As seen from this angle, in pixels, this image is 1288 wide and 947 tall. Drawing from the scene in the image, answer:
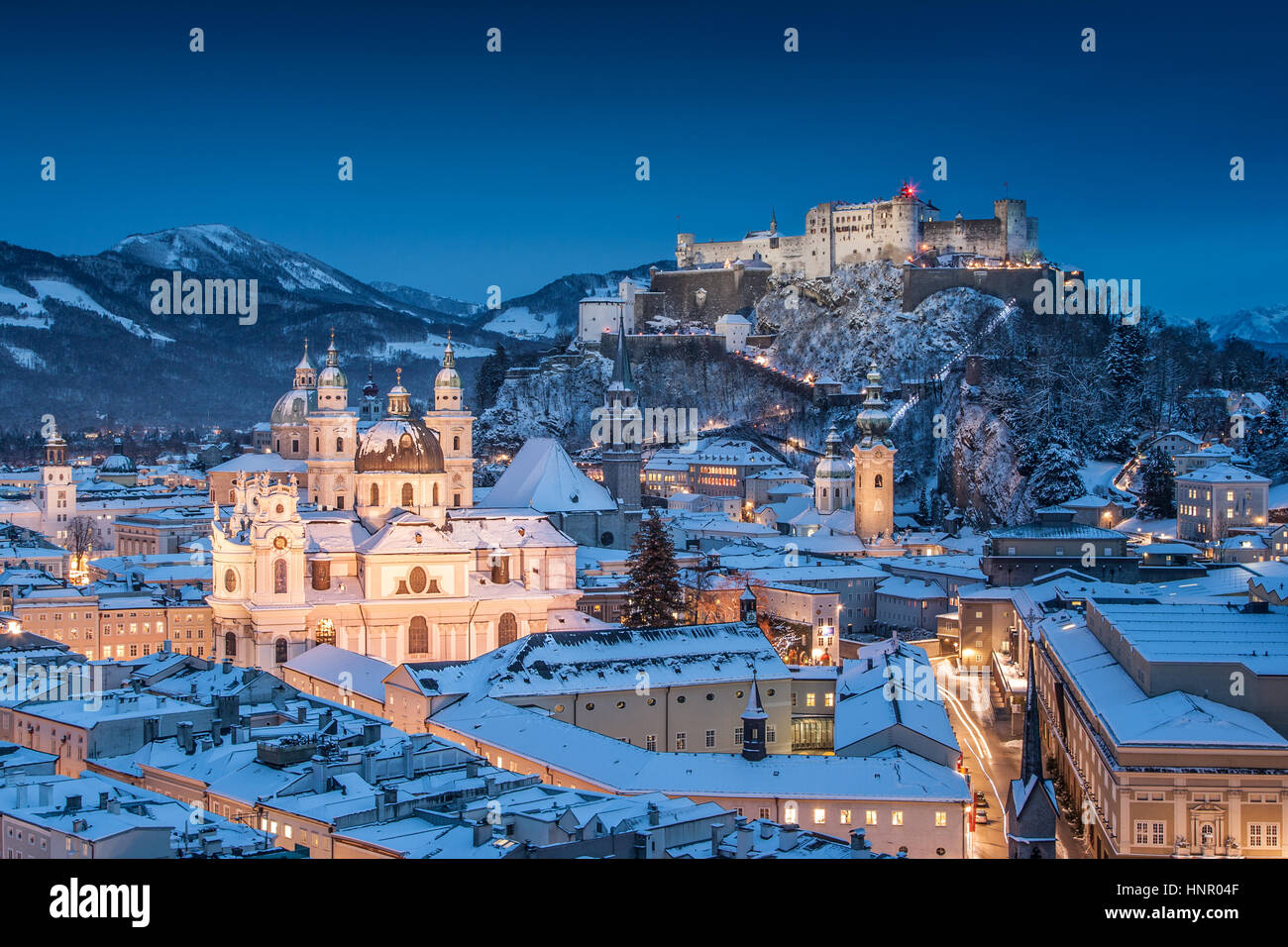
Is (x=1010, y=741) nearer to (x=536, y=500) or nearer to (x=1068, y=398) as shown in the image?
(x=536, y=500)

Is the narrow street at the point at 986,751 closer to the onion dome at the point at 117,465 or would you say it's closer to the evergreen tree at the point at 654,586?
the evergreen tree at the point at 654,586

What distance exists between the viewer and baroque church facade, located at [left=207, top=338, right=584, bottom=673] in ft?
145

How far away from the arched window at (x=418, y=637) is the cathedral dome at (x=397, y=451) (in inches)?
252

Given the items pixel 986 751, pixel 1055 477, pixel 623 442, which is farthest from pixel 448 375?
pixel 1055 477

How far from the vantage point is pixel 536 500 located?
60.2 meters

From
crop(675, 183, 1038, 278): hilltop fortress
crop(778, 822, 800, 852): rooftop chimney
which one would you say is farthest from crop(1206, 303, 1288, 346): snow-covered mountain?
crop(778, 822, 800, 852): rooftop chimney

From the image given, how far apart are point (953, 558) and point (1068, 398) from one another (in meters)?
19.2

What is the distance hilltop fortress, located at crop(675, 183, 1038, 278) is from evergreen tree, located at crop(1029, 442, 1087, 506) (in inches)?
836

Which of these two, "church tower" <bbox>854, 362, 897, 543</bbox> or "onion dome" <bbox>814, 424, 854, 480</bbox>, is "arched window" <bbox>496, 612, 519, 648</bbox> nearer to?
"church tower" <bbox>854, 362, 897, 543</bbox>

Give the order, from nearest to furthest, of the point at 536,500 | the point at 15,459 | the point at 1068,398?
the point at 536,500 → the point at 1068,398 → the point at 15,459

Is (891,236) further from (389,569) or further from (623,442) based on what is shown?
(389,569)

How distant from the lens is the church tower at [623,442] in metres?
67.3
